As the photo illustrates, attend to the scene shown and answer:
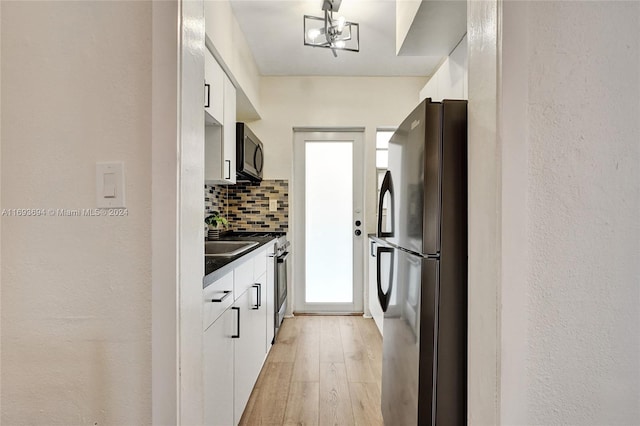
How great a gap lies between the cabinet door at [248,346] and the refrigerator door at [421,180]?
2.81 feet

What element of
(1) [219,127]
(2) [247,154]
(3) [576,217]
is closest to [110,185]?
(3) [576,217]

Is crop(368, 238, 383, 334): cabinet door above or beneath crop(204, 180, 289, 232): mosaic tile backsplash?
beneath

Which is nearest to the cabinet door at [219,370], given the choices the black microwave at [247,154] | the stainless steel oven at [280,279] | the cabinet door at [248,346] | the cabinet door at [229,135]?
the cabinet door at [248,346]

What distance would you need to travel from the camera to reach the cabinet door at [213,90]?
2091mm

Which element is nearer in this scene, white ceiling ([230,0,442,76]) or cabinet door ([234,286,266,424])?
cabinet door ([234,286,266,424])

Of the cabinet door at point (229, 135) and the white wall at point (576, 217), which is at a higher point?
the cabinet door at point (229, 135)

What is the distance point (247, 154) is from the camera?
122 inches

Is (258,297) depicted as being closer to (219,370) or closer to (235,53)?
(219,370)

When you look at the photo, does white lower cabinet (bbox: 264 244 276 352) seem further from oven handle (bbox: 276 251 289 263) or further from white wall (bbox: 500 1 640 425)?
white wall (bbox: 500 1 640 425)

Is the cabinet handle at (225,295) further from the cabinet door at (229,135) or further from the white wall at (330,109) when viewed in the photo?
the white wall at (330,109)

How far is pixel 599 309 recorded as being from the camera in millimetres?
788

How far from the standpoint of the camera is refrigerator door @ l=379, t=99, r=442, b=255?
1132mm

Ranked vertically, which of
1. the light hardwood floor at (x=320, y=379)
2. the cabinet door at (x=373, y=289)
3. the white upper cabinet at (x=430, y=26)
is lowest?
the light hardwood floor at (x=320, y=379)

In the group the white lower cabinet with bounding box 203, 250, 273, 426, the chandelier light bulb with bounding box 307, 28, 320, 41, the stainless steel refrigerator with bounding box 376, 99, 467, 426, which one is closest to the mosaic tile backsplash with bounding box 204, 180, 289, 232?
the white lower cabinet with bounding box 203, 250, 273, 426
